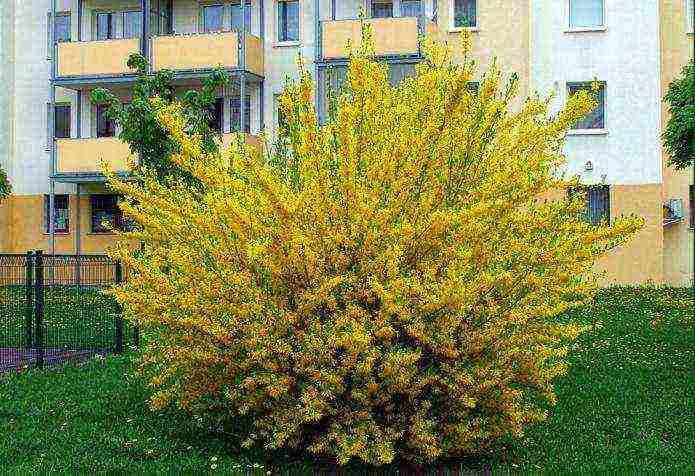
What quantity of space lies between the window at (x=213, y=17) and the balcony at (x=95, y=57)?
2103 mm

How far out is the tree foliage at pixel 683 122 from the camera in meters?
15.1

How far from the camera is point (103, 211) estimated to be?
30969mm

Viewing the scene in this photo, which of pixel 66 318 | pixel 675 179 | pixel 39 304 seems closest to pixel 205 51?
pixel 675 179

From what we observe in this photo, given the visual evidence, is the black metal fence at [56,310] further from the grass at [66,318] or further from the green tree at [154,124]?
the green tree at [154,124]

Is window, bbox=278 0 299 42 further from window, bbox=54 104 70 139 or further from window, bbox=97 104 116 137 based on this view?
window, bbox=54 104 70 139

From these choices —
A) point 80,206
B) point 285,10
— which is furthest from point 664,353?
point 80,206

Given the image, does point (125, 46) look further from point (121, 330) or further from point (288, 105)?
point (288, 105)

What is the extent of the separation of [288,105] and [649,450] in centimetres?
439

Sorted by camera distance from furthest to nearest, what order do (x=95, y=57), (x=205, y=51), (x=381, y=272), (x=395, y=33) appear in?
(x=95, y=57) → (x=205, y=51) → (x=395, y=33) → (x=381, y=272)

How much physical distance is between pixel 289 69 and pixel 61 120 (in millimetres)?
6743

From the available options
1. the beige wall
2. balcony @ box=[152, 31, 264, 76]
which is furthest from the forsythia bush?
the beige wall

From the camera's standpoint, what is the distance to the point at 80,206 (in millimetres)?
30875

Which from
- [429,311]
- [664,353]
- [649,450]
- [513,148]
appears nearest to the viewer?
[429,311]

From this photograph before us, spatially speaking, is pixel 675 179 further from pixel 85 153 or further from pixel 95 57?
pixel 95 57
